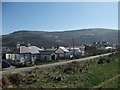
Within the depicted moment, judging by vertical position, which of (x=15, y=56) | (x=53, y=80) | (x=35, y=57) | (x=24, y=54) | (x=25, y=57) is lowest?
(x=53, y=80)

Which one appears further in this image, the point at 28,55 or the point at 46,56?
the point at 46,56

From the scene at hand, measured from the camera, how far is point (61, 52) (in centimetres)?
5144

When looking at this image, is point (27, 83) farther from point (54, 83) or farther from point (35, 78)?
point (54, 83)

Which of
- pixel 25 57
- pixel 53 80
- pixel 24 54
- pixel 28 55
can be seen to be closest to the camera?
pixel 53 80

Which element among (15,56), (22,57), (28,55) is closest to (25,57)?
(22,57)

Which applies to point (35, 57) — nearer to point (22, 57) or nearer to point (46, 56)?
point (46, 56)

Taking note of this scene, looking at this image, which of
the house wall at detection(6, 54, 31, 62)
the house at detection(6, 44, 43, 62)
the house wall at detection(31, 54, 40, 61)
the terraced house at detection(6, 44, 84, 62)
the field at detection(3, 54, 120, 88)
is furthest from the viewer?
the house wall at detection(31, 54, 40, 61)

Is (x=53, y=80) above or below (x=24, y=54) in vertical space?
below

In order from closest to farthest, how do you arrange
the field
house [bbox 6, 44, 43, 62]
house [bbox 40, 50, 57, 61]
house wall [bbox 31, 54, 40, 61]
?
the field < house [bbox 6, 44, 43, 62] < house wall [bbox 31, 54, 40, 61] < house [bbox 40, 50, 57, 61]

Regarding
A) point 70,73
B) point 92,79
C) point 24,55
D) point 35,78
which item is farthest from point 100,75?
point 24,55

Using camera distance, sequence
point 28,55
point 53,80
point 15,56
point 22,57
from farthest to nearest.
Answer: point 28,55 < point 15,56 < point 22,57 < point 53,80

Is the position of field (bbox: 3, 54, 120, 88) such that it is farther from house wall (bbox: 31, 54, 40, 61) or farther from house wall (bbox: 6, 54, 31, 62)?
house wall (bbox: 31, 54, 40, 61)

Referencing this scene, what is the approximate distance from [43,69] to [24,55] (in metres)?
18.1

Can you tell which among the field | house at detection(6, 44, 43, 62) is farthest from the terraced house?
the field
